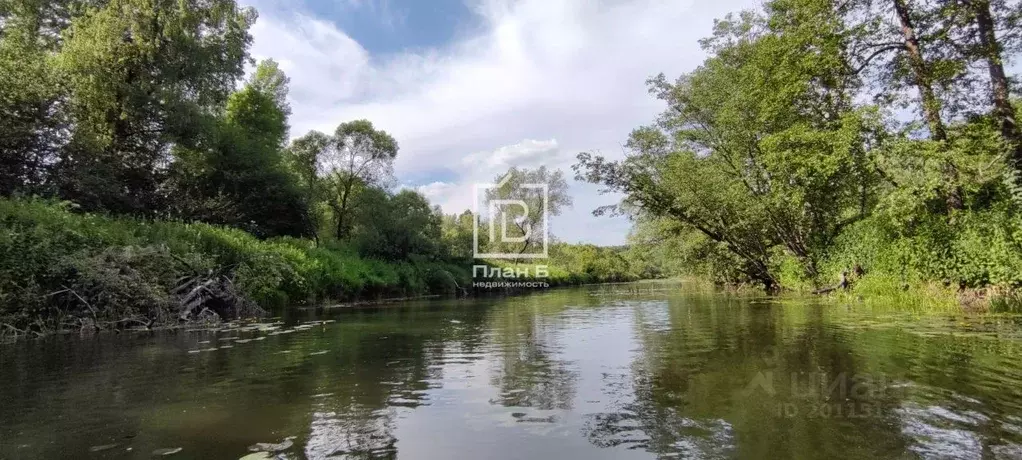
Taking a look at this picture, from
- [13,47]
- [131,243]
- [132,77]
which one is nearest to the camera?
[131,243]

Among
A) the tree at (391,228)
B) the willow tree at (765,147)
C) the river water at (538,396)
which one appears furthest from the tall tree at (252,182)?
the river water at (538,396)

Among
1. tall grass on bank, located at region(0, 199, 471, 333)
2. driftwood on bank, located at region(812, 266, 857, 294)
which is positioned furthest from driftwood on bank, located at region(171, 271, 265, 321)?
driftwood on bank, located at region(812, 266, 857, 294)

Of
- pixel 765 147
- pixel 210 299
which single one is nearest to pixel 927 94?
pixel 765 147

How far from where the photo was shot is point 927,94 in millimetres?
12000

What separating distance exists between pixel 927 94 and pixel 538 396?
42.4 feet

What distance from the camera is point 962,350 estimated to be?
5.61 metres

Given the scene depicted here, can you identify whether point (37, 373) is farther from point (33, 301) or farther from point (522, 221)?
point (522, 221)

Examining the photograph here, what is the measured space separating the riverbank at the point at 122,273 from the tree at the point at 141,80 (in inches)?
208

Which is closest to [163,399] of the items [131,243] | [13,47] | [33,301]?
[33,301]

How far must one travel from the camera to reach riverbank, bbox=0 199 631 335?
353 inches

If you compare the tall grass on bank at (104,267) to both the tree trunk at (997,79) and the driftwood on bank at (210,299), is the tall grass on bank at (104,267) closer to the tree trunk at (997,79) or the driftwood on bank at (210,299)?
the driftwood on bank at (210,299)

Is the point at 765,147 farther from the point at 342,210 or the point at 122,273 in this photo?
the point at 342,210

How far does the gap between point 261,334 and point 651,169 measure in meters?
17.5
